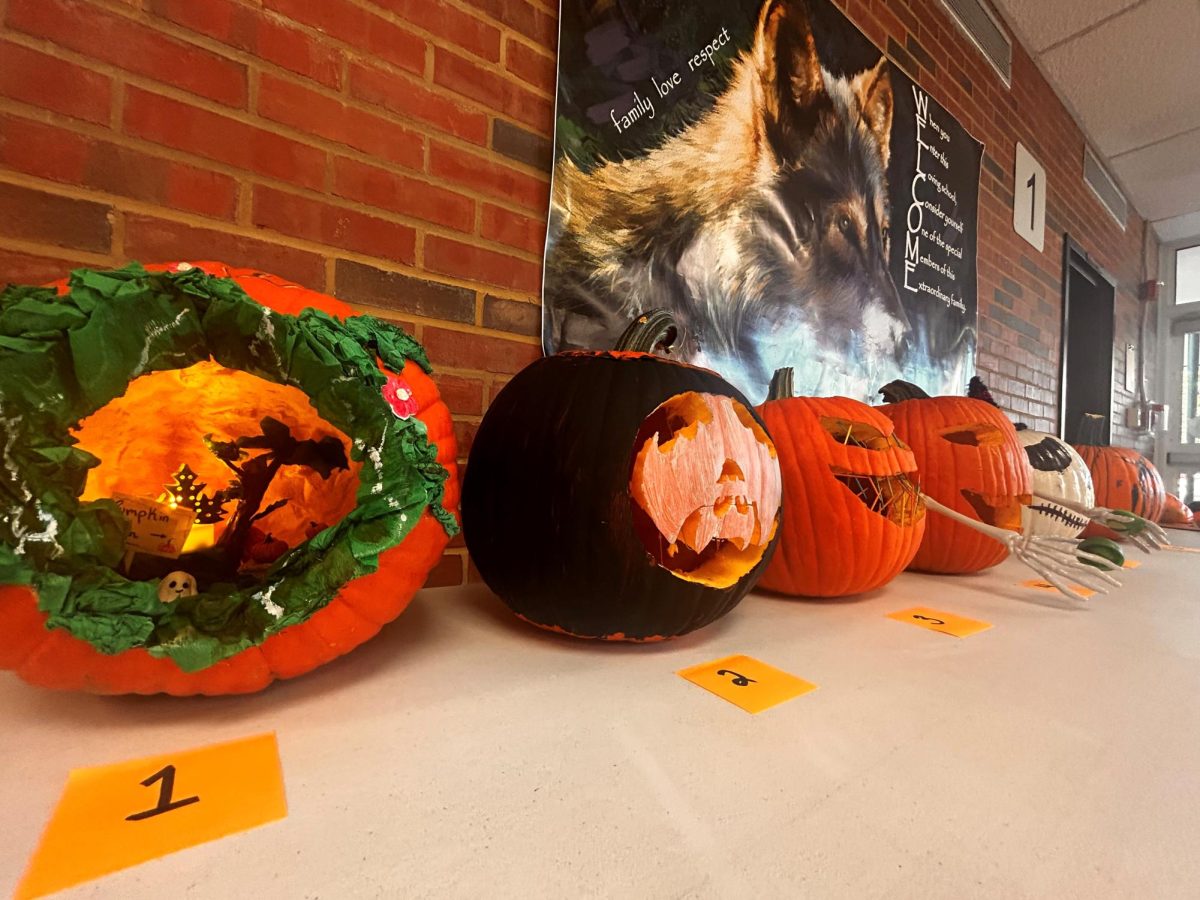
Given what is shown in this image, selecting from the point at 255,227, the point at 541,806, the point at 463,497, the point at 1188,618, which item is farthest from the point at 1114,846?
the point at 255,227

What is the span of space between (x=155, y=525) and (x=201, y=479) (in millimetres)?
68

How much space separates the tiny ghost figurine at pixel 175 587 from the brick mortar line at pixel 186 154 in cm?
49

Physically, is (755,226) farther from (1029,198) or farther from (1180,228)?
(1180,228)

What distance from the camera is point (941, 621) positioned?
784 millimetres

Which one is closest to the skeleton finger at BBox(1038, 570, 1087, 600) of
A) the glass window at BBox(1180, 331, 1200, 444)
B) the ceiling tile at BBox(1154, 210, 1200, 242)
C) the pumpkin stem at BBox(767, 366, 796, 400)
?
the pumpkin stem at BBox(767, 366, 796, 400)

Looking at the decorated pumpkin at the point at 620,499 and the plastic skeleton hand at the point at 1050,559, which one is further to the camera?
the plastic skeleton hand at the point at 1050,559

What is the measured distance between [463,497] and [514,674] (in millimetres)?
227

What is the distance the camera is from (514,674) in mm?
562

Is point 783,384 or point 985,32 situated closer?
point 783,384

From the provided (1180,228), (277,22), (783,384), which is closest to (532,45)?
(277,22)

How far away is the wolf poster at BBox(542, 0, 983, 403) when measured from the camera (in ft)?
3.28

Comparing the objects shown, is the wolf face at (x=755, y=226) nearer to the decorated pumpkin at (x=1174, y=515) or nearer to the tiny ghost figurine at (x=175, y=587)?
the tiny ghost figurine at (x=175, y=587)

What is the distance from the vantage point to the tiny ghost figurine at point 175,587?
438 millimetres

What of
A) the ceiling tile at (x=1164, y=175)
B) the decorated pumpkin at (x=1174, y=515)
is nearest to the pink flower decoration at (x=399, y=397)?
the decorated pumpkin at (x=1174, y=515)
